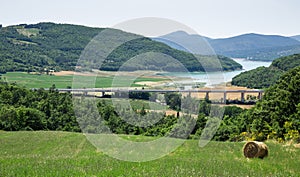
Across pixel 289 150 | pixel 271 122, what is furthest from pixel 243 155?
pixel 271 122

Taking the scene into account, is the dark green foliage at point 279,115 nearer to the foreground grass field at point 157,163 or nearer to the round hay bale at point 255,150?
the foreground grass field at point 157,163

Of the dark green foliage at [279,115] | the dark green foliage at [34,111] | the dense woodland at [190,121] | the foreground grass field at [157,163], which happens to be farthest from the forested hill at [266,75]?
the foreground grass field at [157,163]

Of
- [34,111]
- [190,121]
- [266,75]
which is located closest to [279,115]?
[190,121]

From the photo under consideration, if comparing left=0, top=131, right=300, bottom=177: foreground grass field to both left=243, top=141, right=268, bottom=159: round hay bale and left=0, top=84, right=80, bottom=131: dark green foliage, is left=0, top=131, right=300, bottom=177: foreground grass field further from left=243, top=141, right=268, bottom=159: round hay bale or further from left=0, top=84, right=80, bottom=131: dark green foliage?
left=0, top=84, right=80, bottom=131: dark green foliage

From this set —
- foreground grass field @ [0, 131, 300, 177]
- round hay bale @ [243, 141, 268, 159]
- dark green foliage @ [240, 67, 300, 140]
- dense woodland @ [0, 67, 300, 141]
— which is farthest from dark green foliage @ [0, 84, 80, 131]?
round hay bale @ [243, 141, 268, 159]

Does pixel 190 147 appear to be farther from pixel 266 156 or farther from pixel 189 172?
pixel 189 172

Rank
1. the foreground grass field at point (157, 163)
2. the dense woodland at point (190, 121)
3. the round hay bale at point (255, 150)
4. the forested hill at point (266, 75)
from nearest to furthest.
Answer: the foreground grass field at point (157, 163)
the round hay bale at point (255, 150)
the dense woodland at point (190, 121)
the forested hill at point (266, 75)
